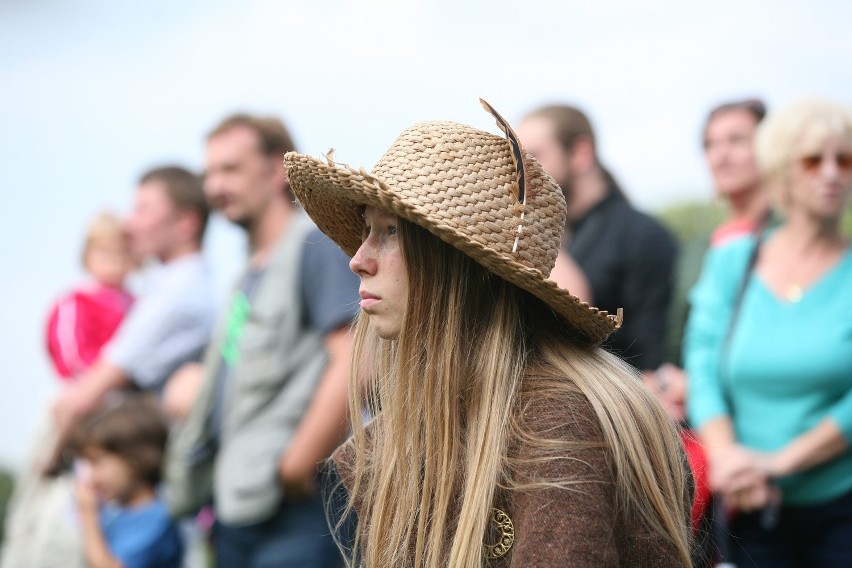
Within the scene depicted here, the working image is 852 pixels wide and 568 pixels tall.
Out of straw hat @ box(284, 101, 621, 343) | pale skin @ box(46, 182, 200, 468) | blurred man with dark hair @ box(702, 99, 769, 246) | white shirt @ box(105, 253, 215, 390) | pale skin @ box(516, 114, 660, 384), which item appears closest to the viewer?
straw hat @ box(284, 101, 621, 343)

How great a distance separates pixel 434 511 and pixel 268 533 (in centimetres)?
186

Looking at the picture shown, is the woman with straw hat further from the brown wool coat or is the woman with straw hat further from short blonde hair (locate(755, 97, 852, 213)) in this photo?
short blonde hair (locate(755, 97, 852, 213))

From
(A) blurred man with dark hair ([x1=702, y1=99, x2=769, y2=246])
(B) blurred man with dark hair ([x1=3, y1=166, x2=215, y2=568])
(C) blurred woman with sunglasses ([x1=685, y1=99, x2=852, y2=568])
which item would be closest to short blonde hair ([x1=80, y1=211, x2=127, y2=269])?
(B) blurred man with dark hair ([x1=3, y1=166, x2=215, y2=568])

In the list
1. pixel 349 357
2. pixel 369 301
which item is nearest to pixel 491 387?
pixel 369 301

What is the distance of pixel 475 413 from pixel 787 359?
1.58 m

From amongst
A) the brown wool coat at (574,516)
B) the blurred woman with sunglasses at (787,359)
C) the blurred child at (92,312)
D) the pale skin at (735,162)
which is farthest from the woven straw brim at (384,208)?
the blurred child at (92,312)

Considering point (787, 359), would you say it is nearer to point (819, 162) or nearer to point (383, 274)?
point (819, 162)

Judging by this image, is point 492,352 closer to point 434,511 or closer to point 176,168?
point 434,511

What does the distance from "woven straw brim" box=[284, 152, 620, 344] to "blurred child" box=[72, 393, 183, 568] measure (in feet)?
9.64

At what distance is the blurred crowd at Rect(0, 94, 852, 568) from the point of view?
11.7 ft

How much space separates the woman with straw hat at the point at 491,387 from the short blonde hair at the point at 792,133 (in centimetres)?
157

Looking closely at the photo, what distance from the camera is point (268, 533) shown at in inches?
159

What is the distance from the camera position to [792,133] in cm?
376

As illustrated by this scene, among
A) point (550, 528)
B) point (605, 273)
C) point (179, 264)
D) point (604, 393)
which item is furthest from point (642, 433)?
point (179, 264)
